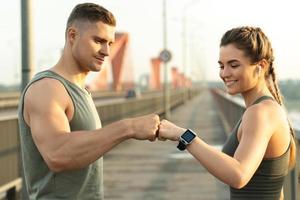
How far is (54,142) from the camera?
2523 millimetres

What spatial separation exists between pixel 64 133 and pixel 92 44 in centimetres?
46

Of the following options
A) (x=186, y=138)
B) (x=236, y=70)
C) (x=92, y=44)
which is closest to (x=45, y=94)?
(x=92, y=44)

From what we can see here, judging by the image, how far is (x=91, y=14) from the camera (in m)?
2.75

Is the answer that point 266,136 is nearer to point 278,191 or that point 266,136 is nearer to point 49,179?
point 278,191

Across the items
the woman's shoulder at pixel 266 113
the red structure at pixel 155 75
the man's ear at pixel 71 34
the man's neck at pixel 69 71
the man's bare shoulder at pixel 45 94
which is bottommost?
the red structure at pixel 155 75

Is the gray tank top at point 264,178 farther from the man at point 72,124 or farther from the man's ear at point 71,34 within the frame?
the man's ear at point 71,34

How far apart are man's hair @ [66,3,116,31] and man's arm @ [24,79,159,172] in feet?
1.15

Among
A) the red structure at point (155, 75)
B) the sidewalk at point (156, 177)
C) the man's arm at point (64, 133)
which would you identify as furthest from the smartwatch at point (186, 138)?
the red structure at point (155, 75)

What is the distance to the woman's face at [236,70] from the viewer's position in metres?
2.78

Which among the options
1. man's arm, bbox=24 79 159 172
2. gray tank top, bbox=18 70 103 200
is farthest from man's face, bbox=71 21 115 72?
man's arm, bbox=24 79 159 172

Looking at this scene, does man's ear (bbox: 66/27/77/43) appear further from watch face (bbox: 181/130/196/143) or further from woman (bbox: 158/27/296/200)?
watch face (bbox: 181/130/196/143)

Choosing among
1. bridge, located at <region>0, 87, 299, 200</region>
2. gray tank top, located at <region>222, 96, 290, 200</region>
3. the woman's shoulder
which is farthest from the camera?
bridge, located at <region>0, 87, 299, 200</region>

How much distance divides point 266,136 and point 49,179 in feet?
3.06

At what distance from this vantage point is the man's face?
9.02ft
